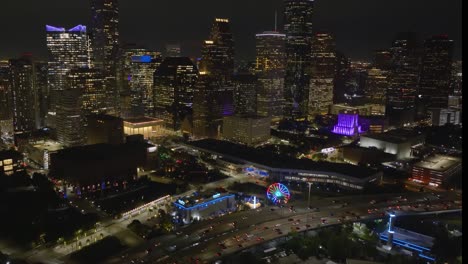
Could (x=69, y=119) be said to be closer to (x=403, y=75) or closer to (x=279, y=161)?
(x=279, y=161)

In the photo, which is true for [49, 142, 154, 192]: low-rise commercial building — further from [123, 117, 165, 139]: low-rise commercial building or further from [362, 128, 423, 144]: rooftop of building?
[362, 128, 423, 144]: rooftop of building

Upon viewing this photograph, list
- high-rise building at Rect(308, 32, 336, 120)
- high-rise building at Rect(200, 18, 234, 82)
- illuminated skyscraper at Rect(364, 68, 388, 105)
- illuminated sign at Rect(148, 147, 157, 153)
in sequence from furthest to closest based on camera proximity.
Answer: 1. illuminated skyscraper at Rect(364, 68, 388, 105)
2. high-rise building at Rect(308, 32, 336, 120)
3. high-rise building at Rect(200, 18, 234, 82)
4. illuminated sign at Rect(148, 147, 157, 153)

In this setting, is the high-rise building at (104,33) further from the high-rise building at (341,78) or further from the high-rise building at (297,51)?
the high-rise building at (341,78)

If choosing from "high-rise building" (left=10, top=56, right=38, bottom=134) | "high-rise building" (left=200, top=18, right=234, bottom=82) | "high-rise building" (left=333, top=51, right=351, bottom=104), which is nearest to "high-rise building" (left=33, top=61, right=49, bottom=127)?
"high-rise building" (left=10, top=56, right=38, bottom=134)

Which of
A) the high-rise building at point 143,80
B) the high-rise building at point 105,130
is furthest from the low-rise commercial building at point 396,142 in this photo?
the high-rise building at point 143,80

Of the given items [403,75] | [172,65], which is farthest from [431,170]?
[172,65]

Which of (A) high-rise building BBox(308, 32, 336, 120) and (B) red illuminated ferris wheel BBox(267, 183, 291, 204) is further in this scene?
(A) high-rise building BBox(308, 32, 336, 120)

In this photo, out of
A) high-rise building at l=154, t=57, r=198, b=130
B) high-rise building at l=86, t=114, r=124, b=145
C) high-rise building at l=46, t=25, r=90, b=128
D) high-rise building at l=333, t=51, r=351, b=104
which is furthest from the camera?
high-rise building at l=333, t=51, r=351, b=104
